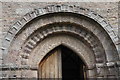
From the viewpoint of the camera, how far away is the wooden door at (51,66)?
5973mm

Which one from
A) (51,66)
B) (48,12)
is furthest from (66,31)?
(51,66)

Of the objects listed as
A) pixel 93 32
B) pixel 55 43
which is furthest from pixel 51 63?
pixel 93 32

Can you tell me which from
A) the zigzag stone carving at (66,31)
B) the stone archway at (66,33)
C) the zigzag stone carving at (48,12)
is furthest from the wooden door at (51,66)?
the zigzag stone carving at (48,12)

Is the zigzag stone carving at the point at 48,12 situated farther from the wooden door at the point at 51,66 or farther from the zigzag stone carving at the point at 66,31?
the wooden door at the point at 51,66

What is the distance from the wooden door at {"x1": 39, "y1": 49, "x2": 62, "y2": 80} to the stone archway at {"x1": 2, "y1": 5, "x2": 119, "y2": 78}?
36cm

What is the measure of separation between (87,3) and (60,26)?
33.4 inches

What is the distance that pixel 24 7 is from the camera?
566 centimetres

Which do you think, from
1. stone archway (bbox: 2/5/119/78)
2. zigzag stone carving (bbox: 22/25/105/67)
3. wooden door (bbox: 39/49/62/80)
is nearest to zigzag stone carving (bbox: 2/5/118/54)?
stone archway (bbox: 2/5/119/78)

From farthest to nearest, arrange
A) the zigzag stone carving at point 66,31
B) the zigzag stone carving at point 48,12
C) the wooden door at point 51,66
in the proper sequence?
the wooden door at point 51,66
the zigzag stone carving at point 66,31
the zigzag stone carving at point 48,12

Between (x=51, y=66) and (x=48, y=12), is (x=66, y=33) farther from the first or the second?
(x=51, y=66)

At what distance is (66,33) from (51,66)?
91 cm

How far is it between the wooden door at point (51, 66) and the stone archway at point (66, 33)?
1.18 feet

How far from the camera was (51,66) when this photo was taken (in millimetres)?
6039

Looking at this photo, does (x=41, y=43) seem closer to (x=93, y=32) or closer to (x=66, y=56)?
(x=93, y=32)
